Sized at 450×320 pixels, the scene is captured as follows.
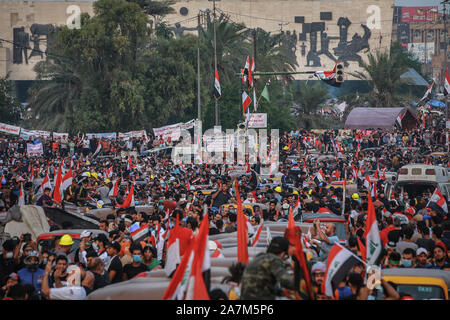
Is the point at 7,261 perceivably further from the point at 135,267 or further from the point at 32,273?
the point at 135,267

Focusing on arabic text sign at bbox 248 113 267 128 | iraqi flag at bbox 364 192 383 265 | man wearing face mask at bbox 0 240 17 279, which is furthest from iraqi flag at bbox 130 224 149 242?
arabic text sign at bbox 248 113 267 128

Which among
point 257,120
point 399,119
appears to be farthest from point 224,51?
point 257,120

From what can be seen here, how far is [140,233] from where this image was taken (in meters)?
12.0

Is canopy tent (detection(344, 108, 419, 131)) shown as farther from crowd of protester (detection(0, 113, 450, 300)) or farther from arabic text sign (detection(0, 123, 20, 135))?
arabic text sign (detection(0, 123, 20, 135))

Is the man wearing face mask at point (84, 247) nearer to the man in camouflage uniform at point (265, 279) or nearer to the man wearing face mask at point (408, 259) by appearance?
the man wearing face mask at point (408, 259)

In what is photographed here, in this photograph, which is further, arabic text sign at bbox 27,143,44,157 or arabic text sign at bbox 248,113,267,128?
arabic text sign at bbox 248,113,267,128

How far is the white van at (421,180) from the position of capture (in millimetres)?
21250

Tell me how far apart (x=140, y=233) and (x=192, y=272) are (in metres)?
6.07

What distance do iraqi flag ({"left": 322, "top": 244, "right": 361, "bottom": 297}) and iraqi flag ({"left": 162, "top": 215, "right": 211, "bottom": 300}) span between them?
184 centimetres

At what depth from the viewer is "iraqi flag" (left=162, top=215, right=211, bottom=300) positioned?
6.03 metres
